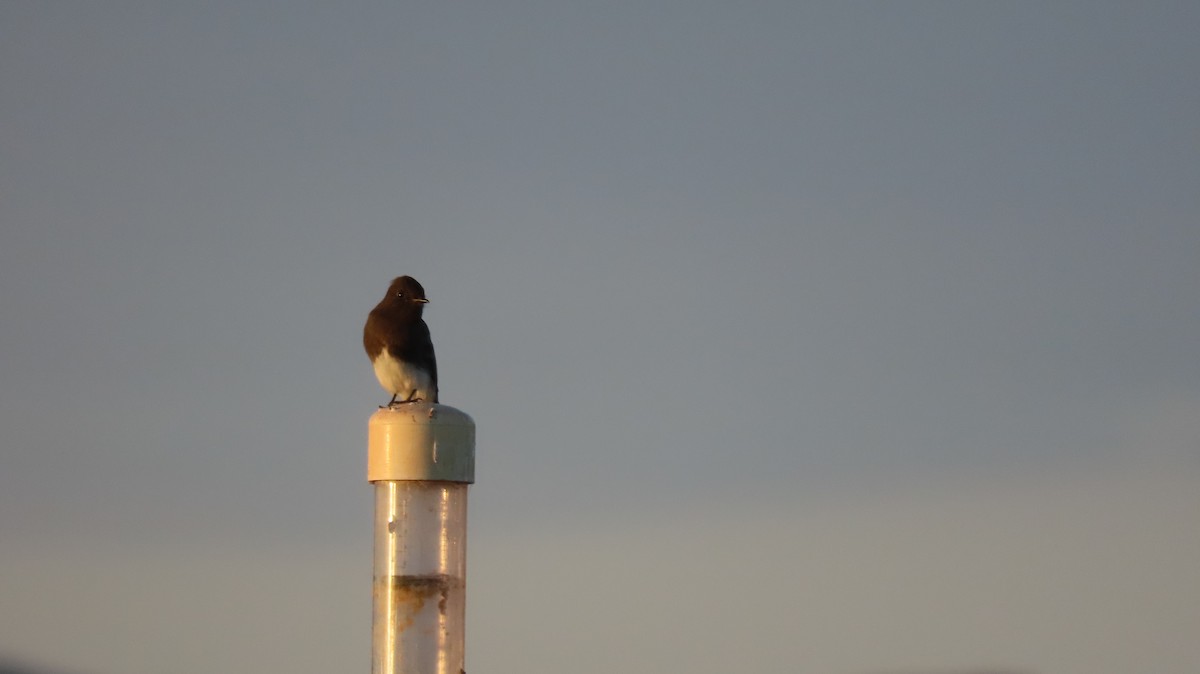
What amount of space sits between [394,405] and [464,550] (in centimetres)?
144

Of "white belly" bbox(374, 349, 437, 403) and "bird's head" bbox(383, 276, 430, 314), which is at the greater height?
"bird's head" bbox(383, 276, 430, 314)

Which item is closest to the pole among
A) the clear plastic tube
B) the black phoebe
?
the clear plastic tube

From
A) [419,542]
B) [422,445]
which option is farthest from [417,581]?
[422,445]

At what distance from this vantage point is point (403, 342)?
1486 centimetres

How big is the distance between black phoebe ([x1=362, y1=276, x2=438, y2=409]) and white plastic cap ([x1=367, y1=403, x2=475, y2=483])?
2.30 meters

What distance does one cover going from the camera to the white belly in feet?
49.2

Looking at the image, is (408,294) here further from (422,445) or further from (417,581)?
(417,581)

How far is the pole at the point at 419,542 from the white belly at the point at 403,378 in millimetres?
2612

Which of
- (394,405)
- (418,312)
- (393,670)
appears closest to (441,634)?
(393,670)

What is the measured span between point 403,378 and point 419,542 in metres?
3.16

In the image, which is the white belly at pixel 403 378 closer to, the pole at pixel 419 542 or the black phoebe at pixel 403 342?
the black phoebe at pixel 403 342

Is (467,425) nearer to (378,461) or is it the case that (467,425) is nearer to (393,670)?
(378,461)

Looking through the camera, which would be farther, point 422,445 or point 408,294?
point 408,294

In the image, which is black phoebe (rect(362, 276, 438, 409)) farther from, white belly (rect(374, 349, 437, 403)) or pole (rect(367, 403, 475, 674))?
pole (rect(367, 403, 475, 674))
